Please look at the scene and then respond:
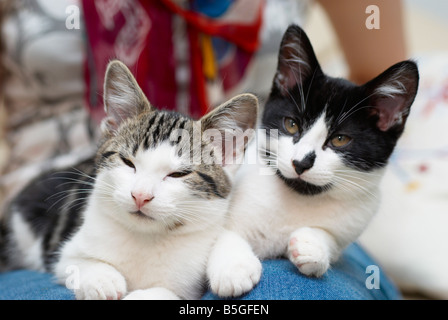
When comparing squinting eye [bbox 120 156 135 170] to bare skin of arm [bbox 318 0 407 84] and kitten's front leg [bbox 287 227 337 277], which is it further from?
bare skin of arm [bbox 318 0 407 84]

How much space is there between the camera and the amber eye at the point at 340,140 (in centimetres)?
84

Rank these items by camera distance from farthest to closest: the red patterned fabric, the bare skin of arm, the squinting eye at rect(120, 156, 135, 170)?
the red patterned fabric → the bare skin of arm → the squinting eye at rect(120, 156, 135, 170)

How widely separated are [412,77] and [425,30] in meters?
1.31

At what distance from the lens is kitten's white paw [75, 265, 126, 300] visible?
0.71m

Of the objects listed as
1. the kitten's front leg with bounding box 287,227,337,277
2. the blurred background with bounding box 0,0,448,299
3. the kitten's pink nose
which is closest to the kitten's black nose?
the kitten's front leg with bounding box 287,227,337,277

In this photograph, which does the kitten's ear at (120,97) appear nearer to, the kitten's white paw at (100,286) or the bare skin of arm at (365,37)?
the kitten's white paw at (100,286)

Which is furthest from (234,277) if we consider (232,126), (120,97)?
(120,97)

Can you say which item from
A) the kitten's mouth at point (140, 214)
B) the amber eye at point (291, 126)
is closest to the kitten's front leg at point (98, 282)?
the kitten's mouth at point (140, 214)

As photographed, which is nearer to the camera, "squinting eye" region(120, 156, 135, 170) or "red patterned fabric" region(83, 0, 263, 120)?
"squinting eye" region(120, 156, 135, 170)

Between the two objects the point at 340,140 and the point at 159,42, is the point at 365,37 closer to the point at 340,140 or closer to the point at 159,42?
the point at 340,140

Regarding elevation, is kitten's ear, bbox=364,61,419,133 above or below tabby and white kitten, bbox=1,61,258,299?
above

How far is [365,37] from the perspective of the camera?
46.4 inches

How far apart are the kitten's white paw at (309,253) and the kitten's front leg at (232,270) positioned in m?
0.08

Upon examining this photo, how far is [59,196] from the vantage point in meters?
1.19
